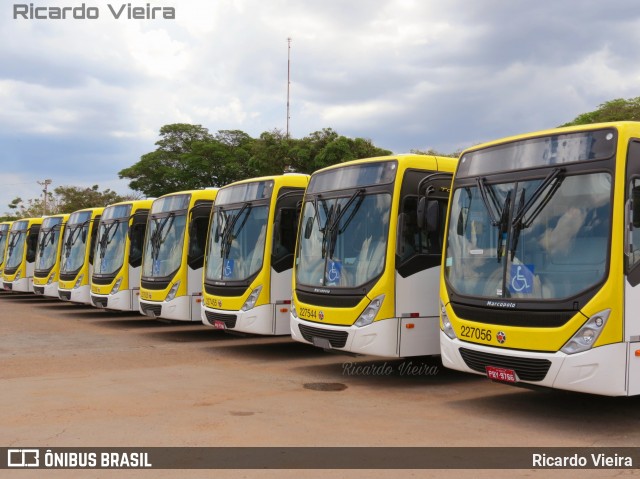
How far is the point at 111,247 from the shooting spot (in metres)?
17.8

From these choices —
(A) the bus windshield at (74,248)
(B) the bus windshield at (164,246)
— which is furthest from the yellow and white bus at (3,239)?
(B) the bus windshield at (164,246)

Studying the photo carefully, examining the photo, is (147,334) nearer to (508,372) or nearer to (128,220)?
(128,220)

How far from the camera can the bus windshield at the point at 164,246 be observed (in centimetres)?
1473

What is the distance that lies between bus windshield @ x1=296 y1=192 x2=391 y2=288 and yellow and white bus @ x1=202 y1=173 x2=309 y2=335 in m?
1.23

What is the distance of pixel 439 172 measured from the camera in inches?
386

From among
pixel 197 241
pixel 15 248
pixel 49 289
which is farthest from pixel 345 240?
pixel 15 248

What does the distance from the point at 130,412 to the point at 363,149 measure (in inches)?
1256

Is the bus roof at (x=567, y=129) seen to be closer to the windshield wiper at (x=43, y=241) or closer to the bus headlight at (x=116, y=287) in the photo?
the bus headlight at (x=116, y=287)

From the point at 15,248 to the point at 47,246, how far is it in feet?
12.5

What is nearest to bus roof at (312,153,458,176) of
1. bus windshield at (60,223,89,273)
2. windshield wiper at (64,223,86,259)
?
bus windshield at (60,223,89,273)

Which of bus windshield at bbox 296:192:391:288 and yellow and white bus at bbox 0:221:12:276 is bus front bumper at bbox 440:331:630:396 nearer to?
bus windshield at bbox 296:192:391:288

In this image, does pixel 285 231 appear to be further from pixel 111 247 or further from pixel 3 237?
pixel 3 237

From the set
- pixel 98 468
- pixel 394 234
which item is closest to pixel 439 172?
pixel 394 234
